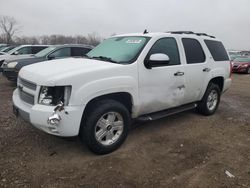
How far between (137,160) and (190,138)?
4.42 feet

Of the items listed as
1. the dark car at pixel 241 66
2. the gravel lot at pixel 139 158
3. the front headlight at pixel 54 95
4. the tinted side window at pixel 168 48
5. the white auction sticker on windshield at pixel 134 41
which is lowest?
the gravel lot at pixel 139 158

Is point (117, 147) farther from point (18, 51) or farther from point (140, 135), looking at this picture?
point (18, 51)

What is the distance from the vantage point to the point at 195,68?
5.09m

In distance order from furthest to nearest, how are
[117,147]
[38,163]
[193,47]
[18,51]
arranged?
1. [18,51]
2. [193,47]
3. [117,147]
4. [38,163]

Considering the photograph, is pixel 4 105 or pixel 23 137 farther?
pixel 4 105

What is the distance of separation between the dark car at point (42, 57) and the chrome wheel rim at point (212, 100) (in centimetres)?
545

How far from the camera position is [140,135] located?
4.61 meters

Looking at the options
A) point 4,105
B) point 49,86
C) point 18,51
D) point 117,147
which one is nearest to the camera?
point 49,86

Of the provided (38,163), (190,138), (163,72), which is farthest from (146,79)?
(38,163)

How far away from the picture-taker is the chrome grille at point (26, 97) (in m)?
3.59

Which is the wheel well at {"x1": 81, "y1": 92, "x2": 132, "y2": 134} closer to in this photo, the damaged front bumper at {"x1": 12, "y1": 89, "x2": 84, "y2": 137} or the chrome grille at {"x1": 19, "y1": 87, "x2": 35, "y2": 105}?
the damaged front bumper at {"x1": 12, "y1": 89, "x2": 84, "y2": 137}

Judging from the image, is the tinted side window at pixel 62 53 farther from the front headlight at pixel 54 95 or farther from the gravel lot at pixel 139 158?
the front headlight at pixel 54 95

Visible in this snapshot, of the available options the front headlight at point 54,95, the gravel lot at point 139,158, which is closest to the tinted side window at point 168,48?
the gravel lot at point 139,158

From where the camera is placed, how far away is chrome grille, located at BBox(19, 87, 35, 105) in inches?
141
